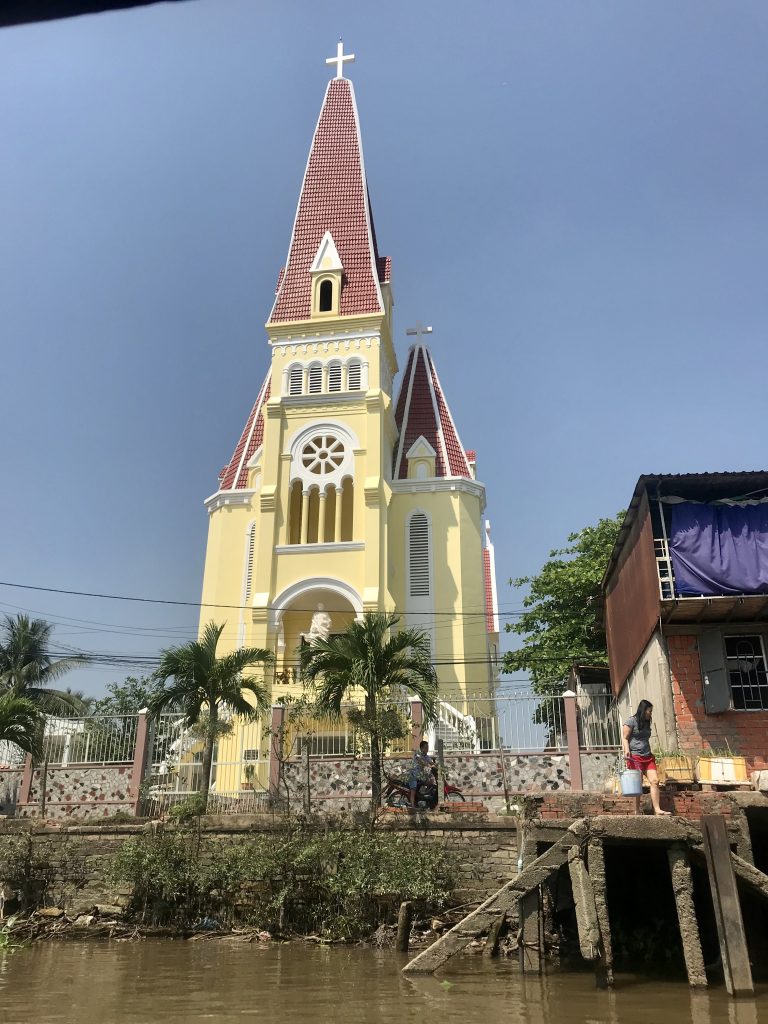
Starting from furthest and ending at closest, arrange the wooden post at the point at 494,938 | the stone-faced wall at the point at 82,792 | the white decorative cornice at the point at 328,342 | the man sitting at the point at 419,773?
the white decorative cornice at the point at 328,342, the stone-faced wall at the point at 82,792, the man sitting at the point at 419,773, the wooden post at the point at 494,938

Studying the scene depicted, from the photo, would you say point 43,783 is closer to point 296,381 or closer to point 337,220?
point 296,381

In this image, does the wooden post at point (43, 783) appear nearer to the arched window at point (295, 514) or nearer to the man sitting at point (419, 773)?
the man sitting at point (419, 773)

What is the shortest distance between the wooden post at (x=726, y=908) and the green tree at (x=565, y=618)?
20.2m

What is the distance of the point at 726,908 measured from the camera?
950cm

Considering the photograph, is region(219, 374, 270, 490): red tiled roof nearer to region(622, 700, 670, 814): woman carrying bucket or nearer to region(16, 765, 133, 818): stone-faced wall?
region(16, 765, 133, 818): stone-faced wall

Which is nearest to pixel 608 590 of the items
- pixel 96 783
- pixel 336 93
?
pixel 96 783

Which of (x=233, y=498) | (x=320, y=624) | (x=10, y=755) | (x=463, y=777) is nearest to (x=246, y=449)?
(x=233, y=498)

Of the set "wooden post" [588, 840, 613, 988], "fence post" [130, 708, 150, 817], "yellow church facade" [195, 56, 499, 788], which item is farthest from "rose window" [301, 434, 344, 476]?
"wooden post" [588, 840, 613, 988]

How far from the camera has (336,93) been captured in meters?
39.2

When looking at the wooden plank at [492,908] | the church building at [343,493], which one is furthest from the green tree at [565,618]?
the wooden plank at [492,908]

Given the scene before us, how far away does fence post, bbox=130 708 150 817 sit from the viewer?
17.0 m

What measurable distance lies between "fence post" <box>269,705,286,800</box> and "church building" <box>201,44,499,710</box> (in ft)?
25.2

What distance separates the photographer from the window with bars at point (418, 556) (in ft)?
98.0

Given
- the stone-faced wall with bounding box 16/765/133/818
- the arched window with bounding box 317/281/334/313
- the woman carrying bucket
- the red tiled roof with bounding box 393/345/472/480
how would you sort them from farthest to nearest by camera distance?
the arched window with bounding box 317/281/334/313 < the red tiled roof with bounding box 393/345/472/480 < the stone-faced wall with bounding box 16/765/133/818 < the woman carrying bucket
